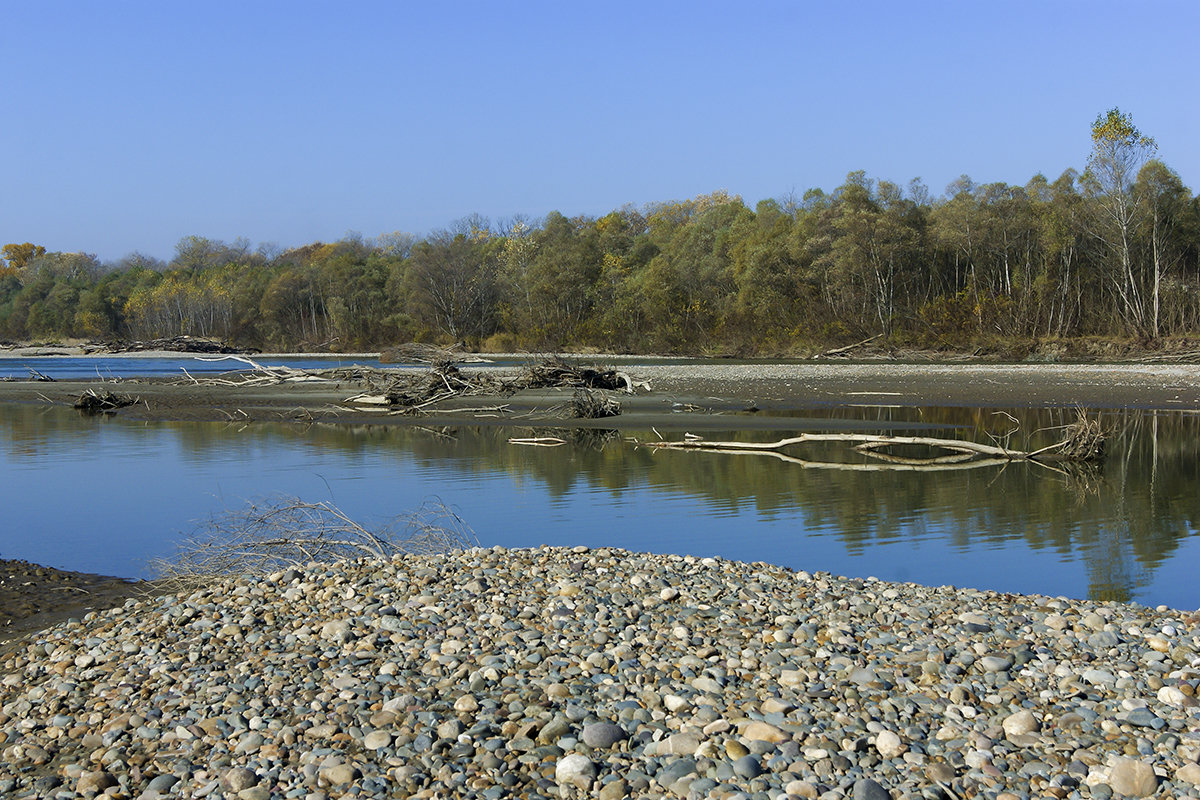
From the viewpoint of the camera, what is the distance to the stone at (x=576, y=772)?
4324mm

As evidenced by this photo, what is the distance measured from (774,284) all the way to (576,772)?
56.3m

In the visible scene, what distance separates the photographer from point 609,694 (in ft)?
17.1

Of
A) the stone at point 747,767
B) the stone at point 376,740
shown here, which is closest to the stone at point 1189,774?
the stone at point 747,767

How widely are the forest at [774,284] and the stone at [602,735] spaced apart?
47634mm

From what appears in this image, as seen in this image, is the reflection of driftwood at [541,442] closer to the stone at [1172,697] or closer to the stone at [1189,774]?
the stone at [1172,697]

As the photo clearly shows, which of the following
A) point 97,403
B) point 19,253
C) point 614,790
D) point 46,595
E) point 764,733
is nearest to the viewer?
point 614,790

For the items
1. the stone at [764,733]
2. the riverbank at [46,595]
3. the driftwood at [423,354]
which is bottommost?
the riverbank at [46,595]

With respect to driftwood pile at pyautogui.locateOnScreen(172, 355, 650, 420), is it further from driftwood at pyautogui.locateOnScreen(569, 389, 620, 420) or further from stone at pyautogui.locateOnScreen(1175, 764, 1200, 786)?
stone at pyautogui.locateOnScreen(1175, 764, 1200, 786)

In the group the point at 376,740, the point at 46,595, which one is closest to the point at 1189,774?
the point at 376,740

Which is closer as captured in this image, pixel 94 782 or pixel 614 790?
pixel 614 790

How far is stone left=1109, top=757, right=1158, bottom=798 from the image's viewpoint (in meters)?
4.03

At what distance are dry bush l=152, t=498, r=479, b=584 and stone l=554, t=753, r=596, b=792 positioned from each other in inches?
189

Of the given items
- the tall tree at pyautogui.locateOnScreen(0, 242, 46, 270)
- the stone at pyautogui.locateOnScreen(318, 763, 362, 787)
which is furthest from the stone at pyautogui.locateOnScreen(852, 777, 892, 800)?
the tall tree at pyautogui.locateOnScreen(0, 242, 46, 270)

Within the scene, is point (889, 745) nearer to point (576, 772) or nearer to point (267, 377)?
point (576, 772)
